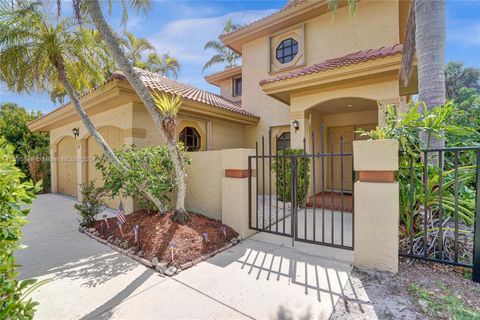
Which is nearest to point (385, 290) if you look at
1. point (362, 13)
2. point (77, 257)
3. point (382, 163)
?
point (382, 163)

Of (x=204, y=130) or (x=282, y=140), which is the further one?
(x=282, y=140)

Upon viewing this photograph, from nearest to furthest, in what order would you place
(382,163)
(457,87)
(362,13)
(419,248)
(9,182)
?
(9,182) → (382,163) → (419,248) → (362,13) → (457,87)

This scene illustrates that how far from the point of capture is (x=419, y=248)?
13.8 ft

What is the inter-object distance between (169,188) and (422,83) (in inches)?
241

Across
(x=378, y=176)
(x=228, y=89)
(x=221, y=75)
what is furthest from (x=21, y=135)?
(x=378, y=176)

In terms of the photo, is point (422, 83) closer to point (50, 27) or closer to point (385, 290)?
point (385, 290)

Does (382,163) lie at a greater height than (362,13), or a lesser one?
lesser

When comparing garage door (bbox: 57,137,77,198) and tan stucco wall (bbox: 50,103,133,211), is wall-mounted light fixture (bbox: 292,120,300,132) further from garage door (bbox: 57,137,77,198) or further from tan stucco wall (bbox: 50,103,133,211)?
garage door (bbox: 57,137,77,198)

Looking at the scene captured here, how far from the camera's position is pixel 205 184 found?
260 inches

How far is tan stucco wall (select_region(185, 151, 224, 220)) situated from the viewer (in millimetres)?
6293

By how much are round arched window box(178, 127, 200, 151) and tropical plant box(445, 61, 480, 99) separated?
29.5 metres

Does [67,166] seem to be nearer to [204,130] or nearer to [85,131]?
[85,131]

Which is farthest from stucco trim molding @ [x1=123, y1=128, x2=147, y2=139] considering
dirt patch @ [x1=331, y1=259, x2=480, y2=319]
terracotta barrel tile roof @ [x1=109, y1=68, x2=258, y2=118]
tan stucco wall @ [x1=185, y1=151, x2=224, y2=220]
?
dirt patch @ [x1=331, y1=259, x2=480, y2=319]

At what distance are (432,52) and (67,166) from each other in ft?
53.3
